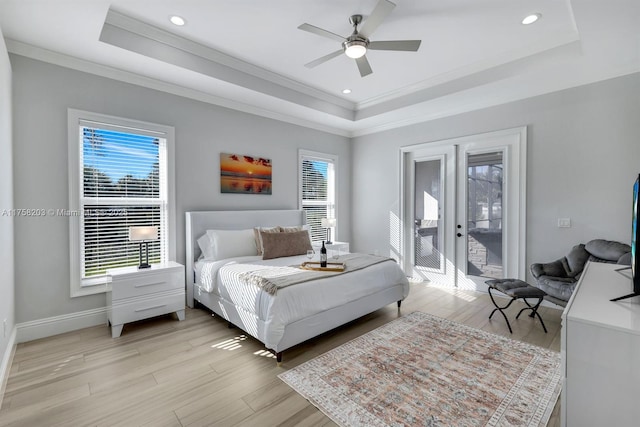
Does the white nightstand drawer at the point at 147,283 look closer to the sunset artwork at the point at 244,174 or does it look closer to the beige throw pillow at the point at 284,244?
the beige throw pillow at the point at 284,244

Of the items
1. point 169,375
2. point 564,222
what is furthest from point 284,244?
point 564,222

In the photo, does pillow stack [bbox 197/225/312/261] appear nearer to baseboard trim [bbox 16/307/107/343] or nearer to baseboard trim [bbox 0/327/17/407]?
baseboard trim [bbox 16/307/107/343]

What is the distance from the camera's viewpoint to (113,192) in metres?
3.38

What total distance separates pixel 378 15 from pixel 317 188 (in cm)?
354

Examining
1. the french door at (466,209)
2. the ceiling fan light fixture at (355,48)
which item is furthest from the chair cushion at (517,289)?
the ceiling fan light fixture at (355,48)

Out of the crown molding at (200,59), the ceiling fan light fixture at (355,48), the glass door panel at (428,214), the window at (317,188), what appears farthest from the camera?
the window at (317,188)

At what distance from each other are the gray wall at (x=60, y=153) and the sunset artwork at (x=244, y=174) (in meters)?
0.12

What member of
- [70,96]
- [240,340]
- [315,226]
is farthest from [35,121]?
[315,226]

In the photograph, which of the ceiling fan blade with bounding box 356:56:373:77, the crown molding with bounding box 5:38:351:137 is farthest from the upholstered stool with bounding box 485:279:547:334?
the crown molding with bounding box 5:38:351:137

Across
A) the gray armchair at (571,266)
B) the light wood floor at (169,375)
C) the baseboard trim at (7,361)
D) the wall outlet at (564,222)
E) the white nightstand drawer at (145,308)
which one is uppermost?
the wall outlet at (564,222)

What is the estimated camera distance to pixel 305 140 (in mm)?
5320

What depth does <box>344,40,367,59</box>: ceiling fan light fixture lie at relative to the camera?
8.85ft

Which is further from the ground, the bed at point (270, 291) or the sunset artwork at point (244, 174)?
the sunset artwork at point (244, 174)

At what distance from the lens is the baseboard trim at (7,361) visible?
213 cm
